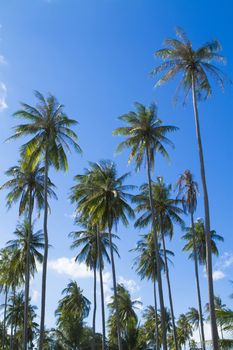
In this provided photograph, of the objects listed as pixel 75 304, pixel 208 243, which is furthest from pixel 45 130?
pixel 75 304

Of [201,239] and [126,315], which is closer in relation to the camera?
[201,239]

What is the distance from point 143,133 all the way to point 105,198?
686cm

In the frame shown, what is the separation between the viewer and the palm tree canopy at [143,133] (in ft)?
114

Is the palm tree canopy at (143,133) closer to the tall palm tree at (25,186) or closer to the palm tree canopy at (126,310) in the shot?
the tall palm tree at (25,186)

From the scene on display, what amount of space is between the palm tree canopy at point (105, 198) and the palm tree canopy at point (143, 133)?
13.2ft

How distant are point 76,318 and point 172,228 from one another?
2895cm

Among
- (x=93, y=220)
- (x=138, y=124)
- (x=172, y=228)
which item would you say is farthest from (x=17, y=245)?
(x=138, y=124)

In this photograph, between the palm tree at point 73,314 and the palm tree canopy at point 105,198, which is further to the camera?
the palm tree at point 73,314

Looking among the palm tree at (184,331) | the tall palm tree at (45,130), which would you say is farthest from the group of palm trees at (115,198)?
the palm tree at (184,331)

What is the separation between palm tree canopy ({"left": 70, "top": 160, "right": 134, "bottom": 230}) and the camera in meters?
38.1

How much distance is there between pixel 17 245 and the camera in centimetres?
4625

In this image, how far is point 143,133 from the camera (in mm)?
34875

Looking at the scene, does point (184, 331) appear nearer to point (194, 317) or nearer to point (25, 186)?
point (194, 317)

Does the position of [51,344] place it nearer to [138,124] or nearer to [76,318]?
[76,318]
